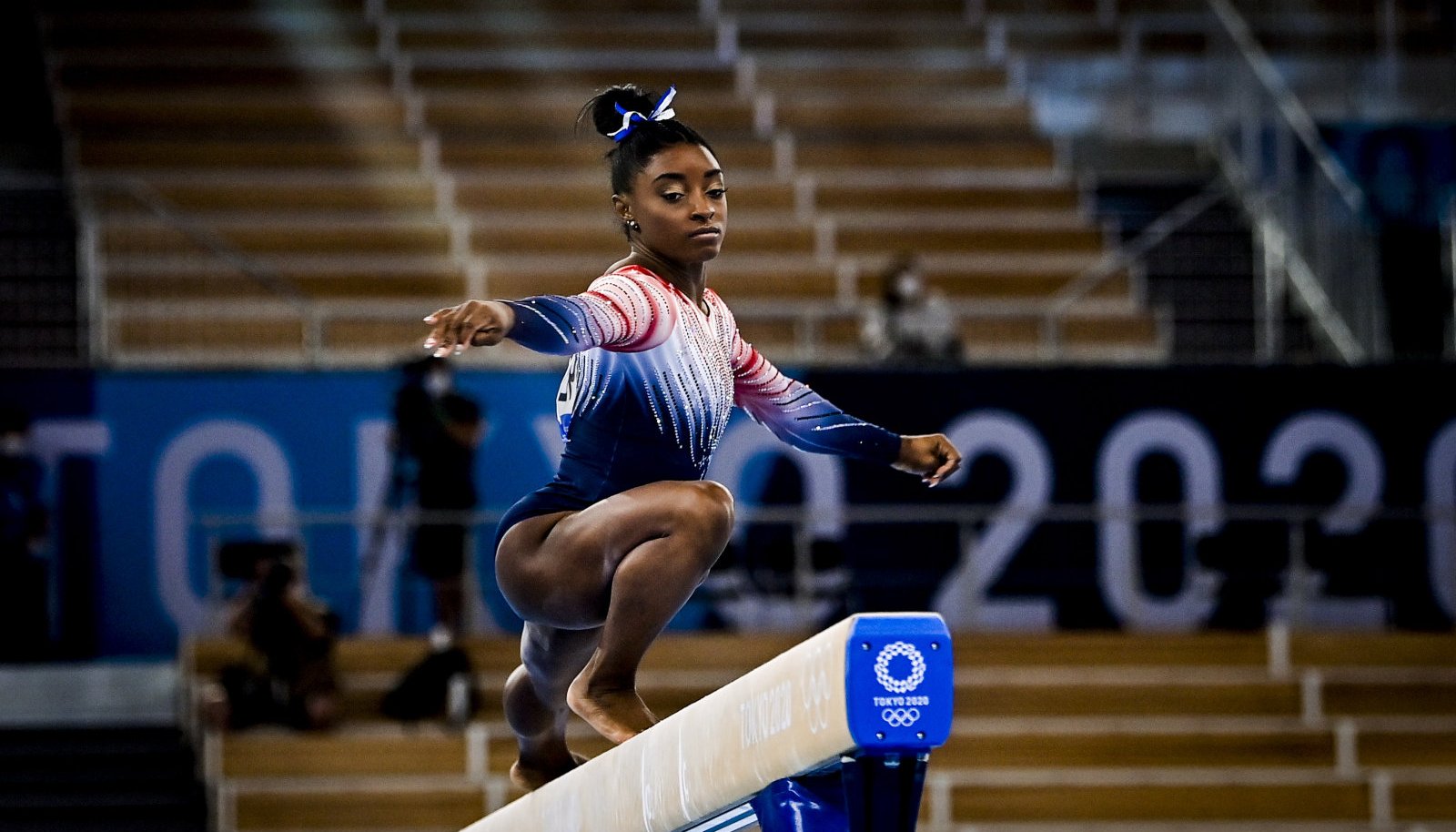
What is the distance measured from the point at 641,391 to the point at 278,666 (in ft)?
18.9

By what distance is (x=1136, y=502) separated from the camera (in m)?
10.7

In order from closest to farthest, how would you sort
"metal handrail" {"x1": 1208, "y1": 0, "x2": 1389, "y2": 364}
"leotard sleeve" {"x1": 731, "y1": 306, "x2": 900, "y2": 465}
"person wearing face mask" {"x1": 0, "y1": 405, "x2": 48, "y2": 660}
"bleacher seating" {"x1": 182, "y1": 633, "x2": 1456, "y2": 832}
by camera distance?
1. "leotard sleeve" {"x1": 731, "y1": 306, "x2": 900, "y2": 465}
2. "bleacher seating" {"x1": 182, "y1": 633, "x2": 1456, "y2": 832}
3. "person wearing face mask" {"x1": 0, "y1": 405, "x2": 48, "y2": 660}
4. "metal handrail" {"x1": 1208, "y1": 0, "x2": 1389, "y2": 364}

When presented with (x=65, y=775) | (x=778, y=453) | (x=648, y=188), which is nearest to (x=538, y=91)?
(x=778, y=453)

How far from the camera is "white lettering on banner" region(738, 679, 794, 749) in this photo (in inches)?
118

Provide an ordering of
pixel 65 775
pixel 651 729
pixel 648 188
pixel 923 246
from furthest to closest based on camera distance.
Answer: pixel 923 246
pixel 65 775
pixel 648 188
pixel 651 729

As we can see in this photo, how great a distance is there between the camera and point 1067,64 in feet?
46.2

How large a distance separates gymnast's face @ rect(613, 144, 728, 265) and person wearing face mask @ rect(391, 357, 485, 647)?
5.48 meters

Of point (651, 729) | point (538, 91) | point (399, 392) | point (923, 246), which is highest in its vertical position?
point (538, 91)

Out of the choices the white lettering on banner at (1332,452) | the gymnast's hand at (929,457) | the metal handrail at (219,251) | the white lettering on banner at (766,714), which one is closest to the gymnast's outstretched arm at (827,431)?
the gymnast's hand at (929,457)

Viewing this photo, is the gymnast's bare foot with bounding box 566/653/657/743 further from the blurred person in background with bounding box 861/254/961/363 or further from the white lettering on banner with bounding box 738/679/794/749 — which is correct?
the blurred person in background with bounding box 861/254/961/363

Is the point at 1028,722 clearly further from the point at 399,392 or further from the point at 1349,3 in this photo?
the point at 1349,3

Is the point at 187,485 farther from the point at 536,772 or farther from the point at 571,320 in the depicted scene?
the point at 571,320

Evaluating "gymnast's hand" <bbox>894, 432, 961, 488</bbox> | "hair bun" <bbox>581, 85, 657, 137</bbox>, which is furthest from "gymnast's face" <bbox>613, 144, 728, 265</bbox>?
"gymnast's hand" <bbox>894, 432, 961, 488</bbox>

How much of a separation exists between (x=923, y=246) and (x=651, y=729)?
9.65m
